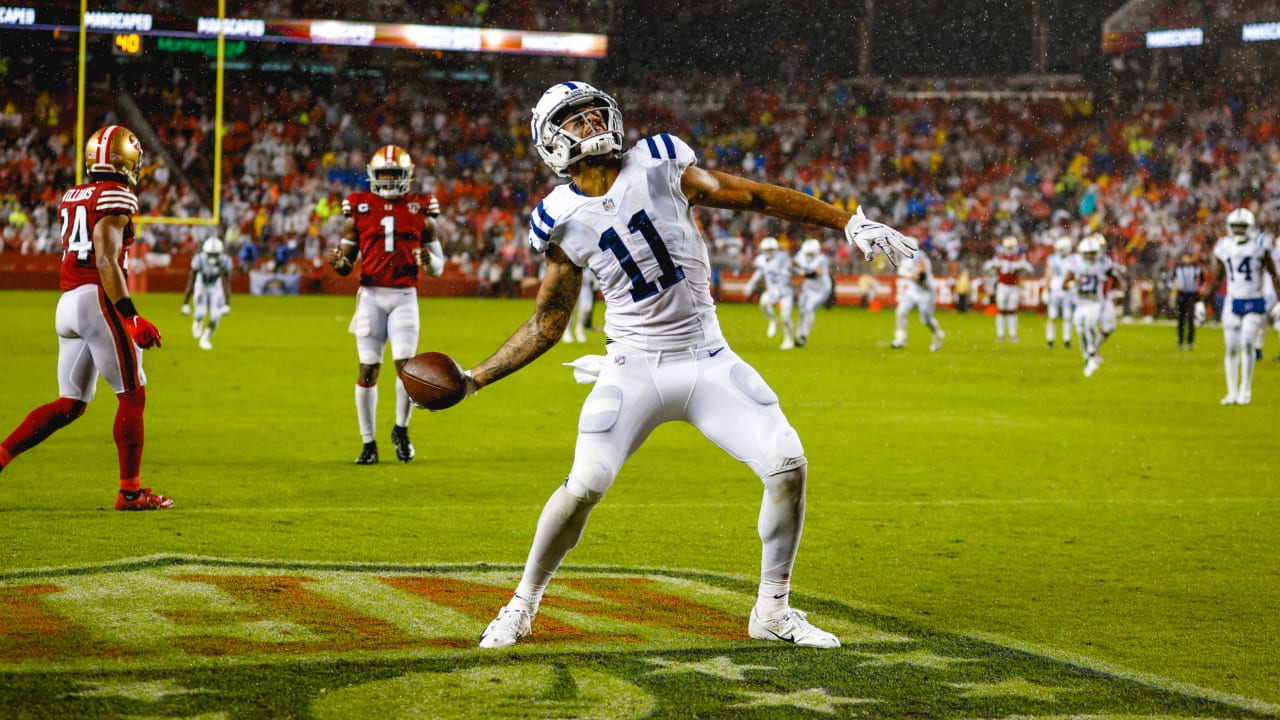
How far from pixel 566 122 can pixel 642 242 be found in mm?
486

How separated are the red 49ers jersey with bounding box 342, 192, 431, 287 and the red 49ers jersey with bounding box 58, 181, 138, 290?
2427mm

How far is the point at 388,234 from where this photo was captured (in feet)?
32.9

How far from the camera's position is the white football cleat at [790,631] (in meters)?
5.03

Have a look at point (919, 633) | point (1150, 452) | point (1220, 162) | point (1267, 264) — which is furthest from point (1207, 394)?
point (1220, 162)

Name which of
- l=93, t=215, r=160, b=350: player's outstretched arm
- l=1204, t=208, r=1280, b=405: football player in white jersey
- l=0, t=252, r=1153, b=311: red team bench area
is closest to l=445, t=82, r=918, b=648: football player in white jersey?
l=93, t=215, r=160, b=350: player's outstretched arm

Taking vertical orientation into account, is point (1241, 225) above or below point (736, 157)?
below

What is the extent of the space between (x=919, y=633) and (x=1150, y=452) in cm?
702

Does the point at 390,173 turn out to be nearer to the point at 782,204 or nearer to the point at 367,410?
the point at 367,410

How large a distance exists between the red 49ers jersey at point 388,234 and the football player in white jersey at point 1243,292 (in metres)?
9.20

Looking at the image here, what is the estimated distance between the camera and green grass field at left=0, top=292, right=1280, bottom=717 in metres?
4.40

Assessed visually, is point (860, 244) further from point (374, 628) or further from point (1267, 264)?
point (1267, 264)

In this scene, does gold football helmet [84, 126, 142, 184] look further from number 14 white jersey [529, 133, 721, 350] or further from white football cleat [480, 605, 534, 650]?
white football cleat [480, 605, 534, 650]

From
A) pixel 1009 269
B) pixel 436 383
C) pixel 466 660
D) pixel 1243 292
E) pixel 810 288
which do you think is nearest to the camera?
pixel 466 660

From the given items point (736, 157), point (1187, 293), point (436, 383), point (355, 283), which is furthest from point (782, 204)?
point (736, 157)
